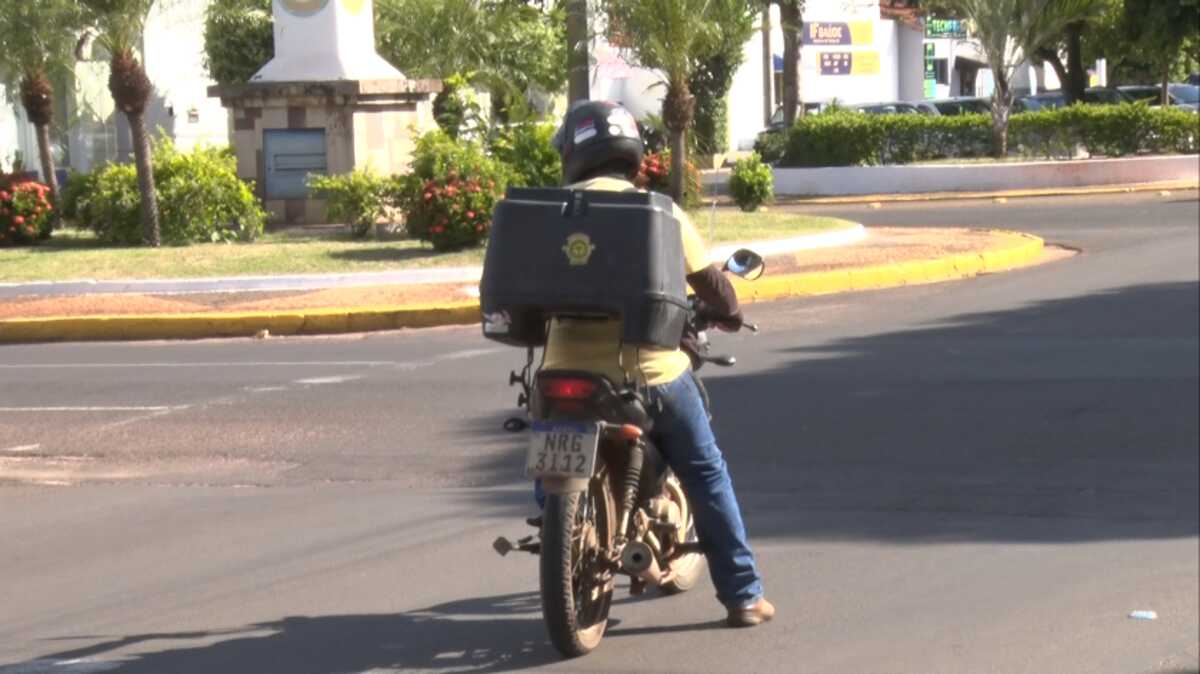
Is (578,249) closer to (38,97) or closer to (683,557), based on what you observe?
(683,557)

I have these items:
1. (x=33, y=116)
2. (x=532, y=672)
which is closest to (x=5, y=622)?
(x=532, y=672)

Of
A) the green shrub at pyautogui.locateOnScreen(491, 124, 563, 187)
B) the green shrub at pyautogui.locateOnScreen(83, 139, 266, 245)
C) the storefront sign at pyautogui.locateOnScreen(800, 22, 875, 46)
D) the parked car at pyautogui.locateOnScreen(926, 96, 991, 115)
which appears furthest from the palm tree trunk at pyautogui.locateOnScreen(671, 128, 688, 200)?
the storefront sign at pyautogui.locateOnScreen(800, 22, 875, 46)

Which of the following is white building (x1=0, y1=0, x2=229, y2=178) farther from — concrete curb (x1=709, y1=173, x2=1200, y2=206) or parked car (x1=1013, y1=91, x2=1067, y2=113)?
parked car (x1=1013, y1=91, x2=1067, y2=113)

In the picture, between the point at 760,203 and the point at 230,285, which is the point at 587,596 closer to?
the point at 230,285

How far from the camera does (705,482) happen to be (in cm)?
575

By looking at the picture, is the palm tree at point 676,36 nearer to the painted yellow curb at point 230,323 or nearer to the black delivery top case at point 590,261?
the painted yellow curb at point 230,323

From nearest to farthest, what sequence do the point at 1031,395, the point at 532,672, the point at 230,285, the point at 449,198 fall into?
the point at 532,672 < the point at 1031,395 < the point at 230,285 < the point at 449,198

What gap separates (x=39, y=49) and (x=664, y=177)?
28.9ft

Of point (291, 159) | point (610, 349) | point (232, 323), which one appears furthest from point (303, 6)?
point (610, 349)

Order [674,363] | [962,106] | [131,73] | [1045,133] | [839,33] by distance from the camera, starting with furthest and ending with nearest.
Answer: [839,33] < [962,106] < [1045,133] < [131,73] < [674,363]

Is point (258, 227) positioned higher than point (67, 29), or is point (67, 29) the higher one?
point (67, 29)

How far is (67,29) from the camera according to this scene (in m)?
21.4

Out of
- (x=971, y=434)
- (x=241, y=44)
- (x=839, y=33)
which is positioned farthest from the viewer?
(x=839, y=33)

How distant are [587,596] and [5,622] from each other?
229cm
